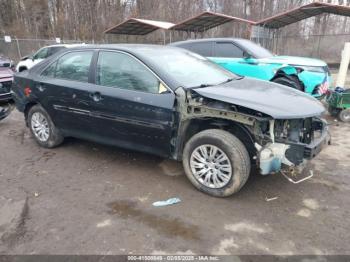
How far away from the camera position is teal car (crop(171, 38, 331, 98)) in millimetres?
7004

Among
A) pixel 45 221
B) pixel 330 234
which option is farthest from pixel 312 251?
pixel 45 221

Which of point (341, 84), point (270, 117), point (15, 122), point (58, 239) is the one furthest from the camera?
point (341, 84)

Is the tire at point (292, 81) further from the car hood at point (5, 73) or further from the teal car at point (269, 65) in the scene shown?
the car hood at point (5, 73)

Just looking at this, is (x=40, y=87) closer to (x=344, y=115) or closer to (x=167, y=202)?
(x=167, y=202)

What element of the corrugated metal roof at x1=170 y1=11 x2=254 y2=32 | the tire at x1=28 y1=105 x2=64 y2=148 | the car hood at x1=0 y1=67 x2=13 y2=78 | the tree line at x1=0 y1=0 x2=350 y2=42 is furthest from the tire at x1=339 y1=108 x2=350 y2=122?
the tree line at x1=0 y1=0 x2=350 y2=42

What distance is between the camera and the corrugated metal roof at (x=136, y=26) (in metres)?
17.8

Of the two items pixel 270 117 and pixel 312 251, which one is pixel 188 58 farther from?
pixel 312 251

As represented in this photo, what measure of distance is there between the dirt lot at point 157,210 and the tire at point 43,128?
0.33 m

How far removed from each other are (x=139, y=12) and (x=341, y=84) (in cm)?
2209

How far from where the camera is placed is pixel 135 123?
12.5 ft

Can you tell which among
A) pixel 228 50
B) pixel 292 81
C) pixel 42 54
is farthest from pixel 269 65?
pixel 42 54

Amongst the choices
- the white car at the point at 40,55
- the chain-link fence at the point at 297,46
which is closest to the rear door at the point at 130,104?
the white car at the point at 40,55

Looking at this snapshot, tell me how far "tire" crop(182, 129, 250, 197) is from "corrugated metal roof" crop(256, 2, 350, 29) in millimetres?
14374

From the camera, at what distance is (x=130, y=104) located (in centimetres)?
379
